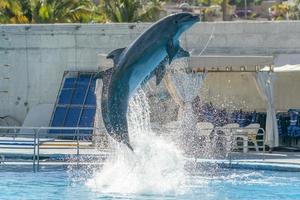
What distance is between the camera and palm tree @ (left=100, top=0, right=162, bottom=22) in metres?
37.2

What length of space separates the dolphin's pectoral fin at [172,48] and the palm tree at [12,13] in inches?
926

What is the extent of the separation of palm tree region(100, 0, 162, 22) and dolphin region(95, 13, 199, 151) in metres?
24.6

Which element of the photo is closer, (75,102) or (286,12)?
(75,102)

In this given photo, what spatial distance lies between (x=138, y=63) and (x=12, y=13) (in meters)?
24.4

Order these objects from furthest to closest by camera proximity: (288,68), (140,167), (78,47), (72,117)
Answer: (78,47), (72,117), (288,68), (140,167)

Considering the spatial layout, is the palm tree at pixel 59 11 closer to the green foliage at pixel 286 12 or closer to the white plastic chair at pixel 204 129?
the white plastic chair at pixel 204 129

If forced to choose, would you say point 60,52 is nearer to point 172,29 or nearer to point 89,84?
point 89,84

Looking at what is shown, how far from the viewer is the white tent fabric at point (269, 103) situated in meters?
20.9

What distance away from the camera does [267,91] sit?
2117cm

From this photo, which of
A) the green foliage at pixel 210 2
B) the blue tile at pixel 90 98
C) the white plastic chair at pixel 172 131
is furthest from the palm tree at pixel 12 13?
the green foliage at pixel 210 2

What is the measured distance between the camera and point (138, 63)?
40.4 ft

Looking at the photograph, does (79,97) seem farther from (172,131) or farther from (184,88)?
(172,131)

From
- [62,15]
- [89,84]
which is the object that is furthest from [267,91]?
[62,15]

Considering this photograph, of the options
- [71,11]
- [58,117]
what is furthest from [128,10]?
[58,117]
